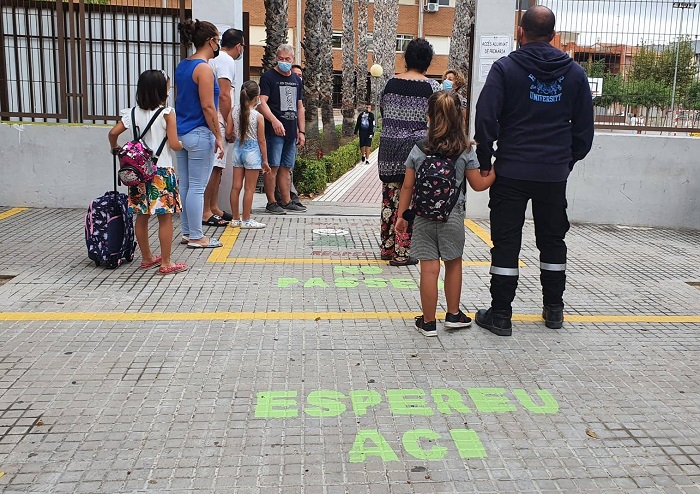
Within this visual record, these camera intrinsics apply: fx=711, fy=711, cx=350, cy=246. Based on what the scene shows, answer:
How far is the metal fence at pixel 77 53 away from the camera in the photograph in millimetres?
9086

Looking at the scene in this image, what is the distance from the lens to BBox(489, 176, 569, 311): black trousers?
4941mm

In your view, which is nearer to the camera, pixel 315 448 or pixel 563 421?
pixel 315 448

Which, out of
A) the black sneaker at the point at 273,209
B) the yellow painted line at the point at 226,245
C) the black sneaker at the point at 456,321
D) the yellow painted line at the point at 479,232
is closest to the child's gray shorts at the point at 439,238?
the black sneaker at the point at 456,321

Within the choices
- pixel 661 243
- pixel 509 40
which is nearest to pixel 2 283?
pixel 509 40

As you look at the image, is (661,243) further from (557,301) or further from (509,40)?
(557,301)

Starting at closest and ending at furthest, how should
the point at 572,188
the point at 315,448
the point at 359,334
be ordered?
1. the point at 315,448
2. the point at 359,334
3. the point at 572,188

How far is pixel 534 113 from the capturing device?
482 centimetres

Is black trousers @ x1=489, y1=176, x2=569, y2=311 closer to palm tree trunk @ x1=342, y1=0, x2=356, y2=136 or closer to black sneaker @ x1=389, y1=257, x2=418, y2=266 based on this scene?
black sneaker @ x1=389, y1=257, x2=418, y2=266

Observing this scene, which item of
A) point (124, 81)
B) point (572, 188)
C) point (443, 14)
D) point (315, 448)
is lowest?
point (315, 448)

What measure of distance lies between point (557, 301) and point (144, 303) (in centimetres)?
310

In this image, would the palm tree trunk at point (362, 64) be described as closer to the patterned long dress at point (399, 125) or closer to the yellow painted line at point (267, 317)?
the patterned long dress at point (399, 125)

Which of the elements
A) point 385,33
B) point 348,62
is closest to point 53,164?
point 348,62

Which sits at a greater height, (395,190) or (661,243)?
(395,190)

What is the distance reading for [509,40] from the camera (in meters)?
8.73
